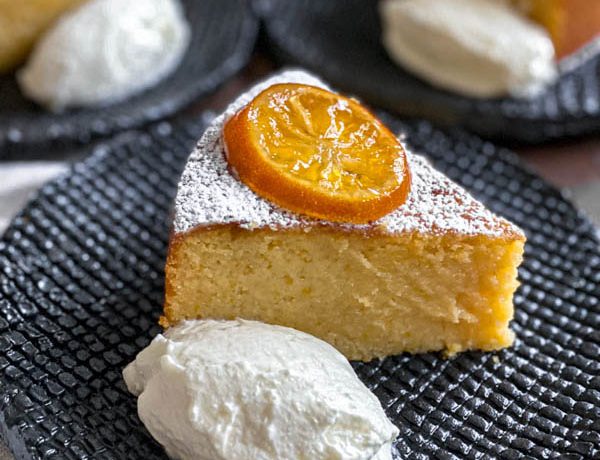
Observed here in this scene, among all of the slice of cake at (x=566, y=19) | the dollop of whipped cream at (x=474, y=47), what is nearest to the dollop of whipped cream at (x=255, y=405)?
the dollop of whipped cream at (x=474, y=47)

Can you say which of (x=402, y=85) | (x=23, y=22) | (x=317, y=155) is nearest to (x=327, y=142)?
(x=317, y=155)

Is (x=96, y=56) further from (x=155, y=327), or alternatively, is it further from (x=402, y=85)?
(x=155, y=327)

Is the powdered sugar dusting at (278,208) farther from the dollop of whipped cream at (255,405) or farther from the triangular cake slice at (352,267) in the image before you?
the dollop of whipped cream at (255,405)

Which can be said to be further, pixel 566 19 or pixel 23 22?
pixel 566 19

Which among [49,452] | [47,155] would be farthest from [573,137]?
[49,452]

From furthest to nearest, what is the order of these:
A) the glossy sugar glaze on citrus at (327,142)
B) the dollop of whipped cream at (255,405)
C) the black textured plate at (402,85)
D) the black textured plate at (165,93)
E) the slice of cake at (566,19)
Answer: the slice of cake at (566,19)
the black textured plate at (402,85)
the black textured plate at (165,93)
the glossy sugar glaze on citrus at (327,142)
the dollop of whipped cream at (255,405)
